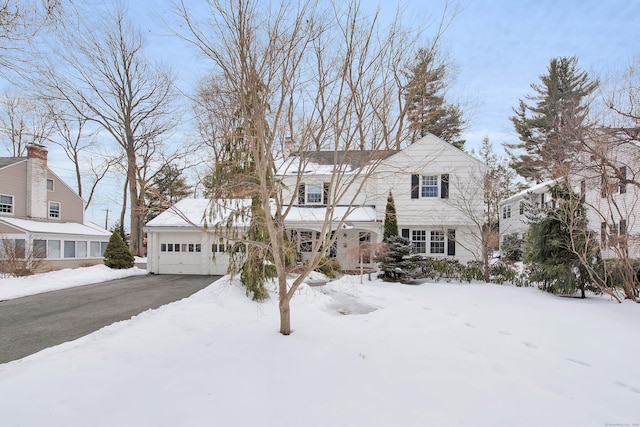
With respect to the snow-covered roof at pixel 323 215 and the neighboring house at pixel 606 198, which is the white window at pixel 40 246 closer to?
the snow-covered roof at pixel 323 215

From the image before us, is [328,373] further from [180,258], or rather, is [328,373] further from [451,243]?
[451,243]

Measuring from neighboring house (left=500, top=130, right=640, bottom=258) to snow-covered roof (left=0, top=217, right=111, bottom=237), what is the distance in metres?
23.0

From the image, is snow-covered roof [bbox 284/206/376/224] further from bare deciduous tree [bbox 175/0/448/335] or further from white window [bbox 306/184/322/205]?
bare deciduous tree [bbox 175/0/448/335]

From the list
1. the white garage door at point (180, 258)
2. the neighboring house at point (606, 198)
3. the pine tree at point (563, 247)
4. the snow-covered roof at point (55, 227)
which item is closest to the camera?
the neighboring house at point (606, 198)

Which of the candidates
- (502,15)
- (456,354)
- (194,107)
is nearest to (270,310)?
(456,354)

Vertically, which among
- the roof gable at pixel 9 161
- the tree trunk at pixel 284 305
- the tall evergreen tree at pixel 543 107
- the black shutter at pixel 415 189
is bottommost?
the tree trunk at pixel 284 305

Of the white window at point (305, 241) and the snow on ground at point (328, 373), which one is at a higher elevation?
the white window at point (305, 241)

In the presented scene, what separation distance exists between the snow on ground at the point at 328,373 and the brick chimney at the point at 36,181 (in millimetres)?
18039

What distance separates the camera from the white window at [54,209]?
20312 mm

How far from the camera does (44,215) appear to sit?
1977cm

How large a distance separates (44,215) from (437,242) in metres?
22.5

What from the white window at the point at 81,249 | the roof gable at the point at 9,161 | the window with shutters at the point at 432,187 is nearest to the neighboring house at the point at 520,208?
the window with shutters at the point at 432,187

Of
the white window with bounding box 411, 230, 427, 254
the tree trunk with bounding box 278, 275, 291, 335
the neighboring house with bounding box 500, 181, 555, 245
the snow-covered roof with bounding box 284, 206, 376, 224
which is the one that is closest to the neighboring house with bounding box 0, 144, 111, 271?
the snow-covered roof with bounding box 284, 206, 376, 224

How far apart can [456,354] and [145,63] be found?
21.8 meters
